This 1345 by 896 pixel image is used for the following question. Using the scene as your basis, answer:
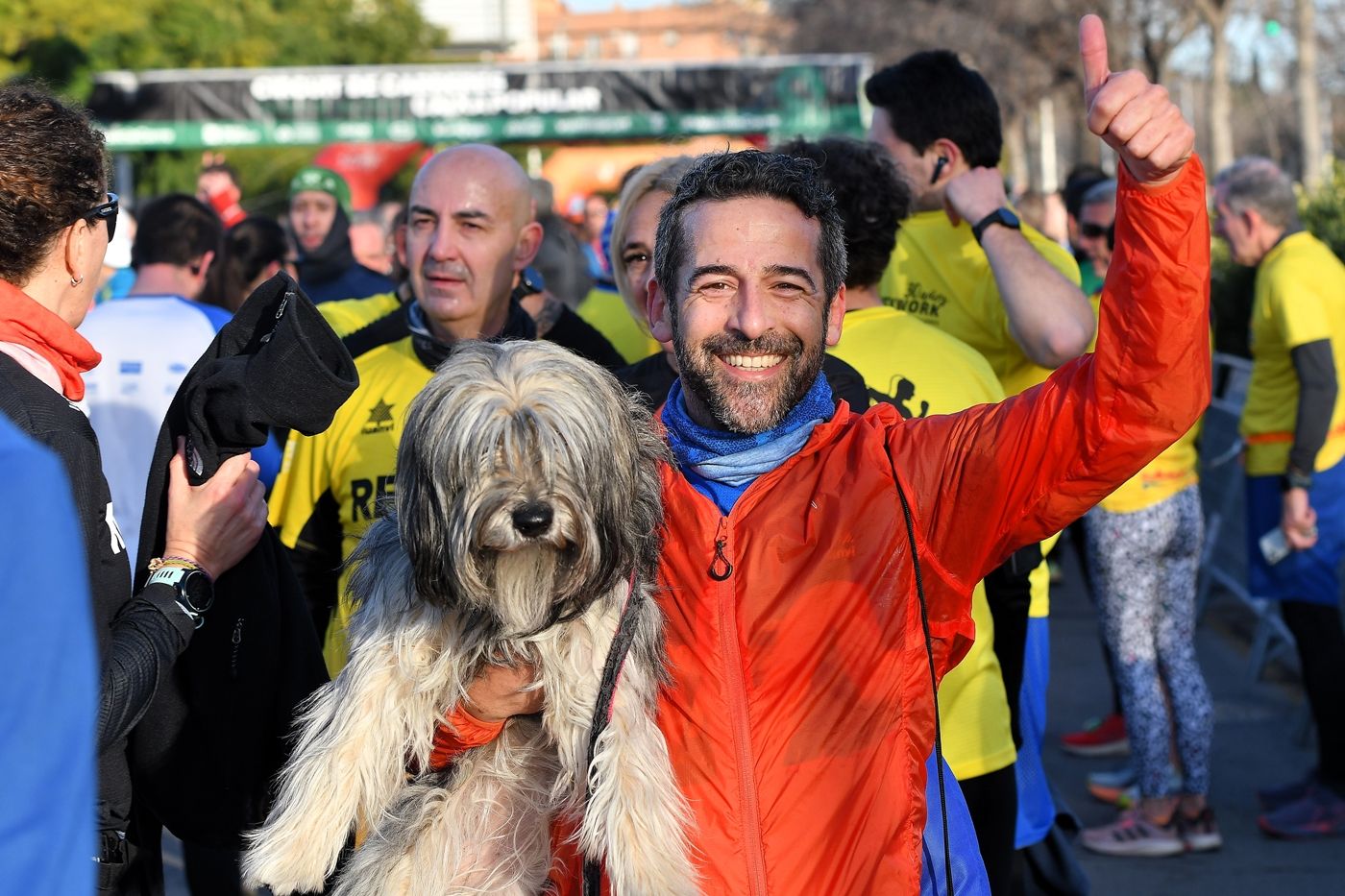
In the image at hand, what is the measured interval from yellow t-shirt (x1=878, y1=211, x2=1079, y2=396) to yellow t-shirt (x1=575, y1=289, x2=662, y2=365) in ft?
2.75

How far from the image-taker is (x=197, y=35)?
109 feet

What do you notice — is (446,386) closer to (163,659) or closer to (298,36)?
(163,659)

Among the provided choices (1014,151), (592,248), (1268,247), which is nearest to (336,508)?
(1268,247)

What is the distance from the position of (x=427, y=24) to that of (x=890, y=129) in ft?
165

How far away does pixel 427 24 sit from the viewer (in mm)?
51844

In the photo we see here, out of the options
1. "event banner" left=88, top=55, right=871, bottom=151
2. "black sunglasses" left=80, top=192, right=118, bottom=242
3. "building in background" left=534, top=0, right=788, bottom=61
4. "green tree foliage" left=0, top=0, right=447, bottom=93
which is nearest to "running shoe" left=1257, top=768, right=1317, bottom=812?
"black sunglasses" left=80, top=192, right=118, bottom=242

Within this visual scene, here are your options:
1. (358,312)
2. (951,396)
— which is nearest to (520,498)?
(951,396)

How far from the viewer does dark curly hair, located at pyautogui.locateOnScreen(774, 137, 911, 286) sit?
143 inches

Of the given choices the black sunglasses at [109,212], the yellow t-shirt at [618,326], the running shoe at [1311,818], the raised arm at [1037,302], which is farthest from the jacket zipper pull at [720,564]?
the running shoe at [1311,818]

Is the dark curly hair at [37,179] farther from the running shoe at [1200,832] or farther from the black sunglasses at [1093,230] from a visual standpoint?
the black sunglasses at [1093,230]

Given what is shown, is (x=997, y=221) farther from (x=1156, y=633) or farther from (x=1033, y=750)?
(x=1156, y=633)

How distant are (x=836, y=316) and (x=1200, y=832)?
170 inches

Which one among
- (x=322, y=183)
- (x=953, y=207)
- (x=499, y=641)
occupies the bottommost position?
(x=499, y=641)

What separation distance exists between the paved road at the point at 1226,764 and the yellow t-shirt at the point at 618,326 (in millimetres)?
2848
